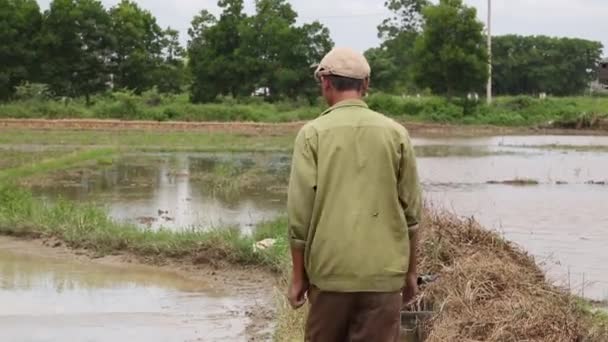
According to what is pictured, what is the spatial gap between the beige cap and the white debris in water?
565cm

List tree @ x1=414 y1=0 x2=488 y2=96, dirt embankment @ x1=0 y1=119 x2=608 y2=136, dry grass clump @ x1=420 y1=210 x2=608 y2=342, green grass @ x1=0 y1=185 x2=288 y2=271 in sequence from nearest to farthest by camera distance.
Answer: dry grass clump @ x1=420 y1=210 x2=608 y2=342 < green grass @ x1=0 y1=185 x2=288 y2=271 < dirt embankment @ x1=0 y1=119 x2=608 y2=136 < tree @ x1=414 y1=0 x2=488 y2=96

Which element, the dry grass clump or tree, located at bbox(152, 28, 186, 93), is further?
tree, located at bbox(152, 28, 186, 93)

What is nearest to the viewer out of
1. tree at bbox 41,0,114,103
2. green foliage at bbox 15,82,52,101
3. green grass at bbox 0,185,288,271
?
green grass at bbox 0,185,288,271

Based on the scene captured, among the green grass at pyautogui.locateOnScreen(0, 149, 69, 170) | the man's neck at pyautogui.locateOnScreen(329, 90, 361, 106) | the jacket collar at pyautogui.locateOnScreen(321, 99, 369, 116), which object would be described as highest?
the man's neck at pyautogui.locateOnScreen(329, 90, 361, 106)

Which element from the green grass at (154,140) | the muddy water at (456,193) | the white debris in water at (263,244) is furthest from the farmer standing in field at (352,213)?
the green grass at (154,140)

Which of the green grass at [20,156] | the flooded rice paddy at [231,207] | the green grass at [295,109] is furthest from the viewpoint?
the green grass at [295,109]

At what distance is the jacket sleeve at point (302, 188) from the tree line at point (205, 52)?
3944 centimetres

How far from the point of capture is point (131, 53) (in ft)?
150

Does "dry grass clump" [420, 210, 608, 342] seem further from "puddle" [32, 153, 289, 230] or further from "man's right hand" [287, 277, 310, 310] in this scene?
"puddle" [32, 153, 289, 230]

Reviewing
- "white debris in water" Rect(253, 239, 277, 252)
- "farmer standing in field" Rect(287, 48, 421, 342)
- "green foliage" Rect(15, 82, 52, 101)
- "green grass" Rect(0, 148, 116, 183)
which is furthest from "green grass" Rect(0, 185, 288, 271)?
"green foliage" Rect(15, 82, 52, 101)

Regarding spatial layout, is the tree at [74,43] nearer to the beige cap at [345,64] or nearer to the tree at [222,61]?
the tree at [222,61]

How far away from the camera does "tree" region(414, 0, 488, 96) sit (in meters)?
42.3

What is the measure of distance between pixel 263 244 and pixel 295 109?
32742 millimetres

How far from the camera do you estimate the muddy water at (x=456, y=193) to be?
1151 centimetres
